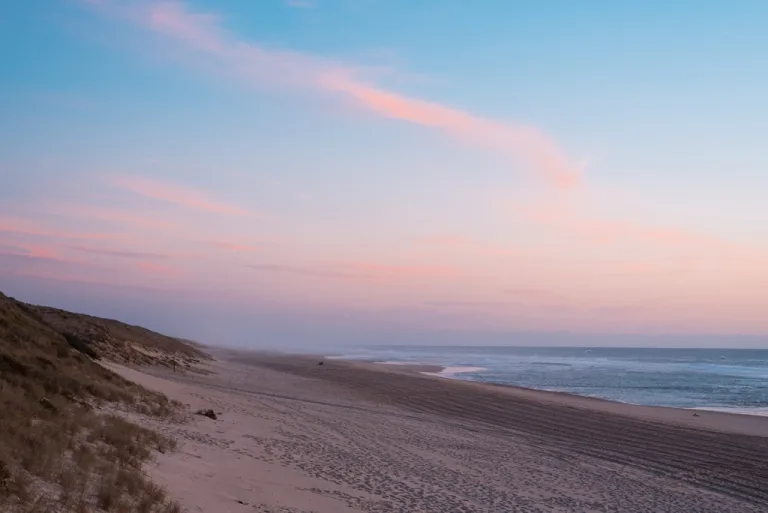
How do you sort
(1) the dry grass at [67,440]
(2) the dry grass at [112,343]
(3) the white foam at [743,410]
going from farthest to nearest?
(2) the dry grass at [112,343], (3) the white foam at [743,410], (1) the dry grass at [67,440]

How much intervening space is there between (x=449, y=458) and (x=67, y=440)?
9.71m

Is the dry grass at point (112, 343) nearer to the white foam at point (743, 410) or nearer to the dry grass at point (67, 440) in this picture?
the dry grass at point (67, 440)

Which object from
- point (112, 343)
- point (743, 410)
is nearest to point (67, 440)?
point (112, 343)

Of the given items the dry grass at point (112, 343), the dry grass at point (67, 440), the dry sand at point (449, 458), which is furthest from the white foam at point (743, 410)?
the dry grass at point (112, 343)

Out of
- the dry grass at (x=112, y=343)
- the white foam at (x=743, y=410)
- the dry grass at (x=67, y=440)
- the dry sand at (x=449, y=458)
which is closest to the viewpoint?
the dry grass at (x=67, y=440)

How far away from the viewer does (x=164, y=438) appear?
1254 cm

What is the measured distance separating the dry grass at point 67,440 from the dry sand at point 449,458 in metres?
0.77

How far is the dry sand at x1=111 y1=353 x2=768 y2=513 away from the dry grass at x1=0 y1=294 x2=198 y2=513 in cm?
77

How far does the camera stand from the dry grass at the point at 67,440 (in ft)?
24.1

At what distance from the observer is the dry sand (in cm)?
1157

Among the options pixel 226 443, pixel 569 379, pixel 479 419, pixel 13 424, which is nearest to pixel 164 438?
pixel 226 443

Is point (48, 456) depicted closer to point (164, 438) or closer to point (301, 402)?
point (164, 438)

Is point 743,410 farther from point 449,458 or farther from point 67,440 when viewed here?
point 67,440

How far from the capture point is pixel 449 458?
16.4m
